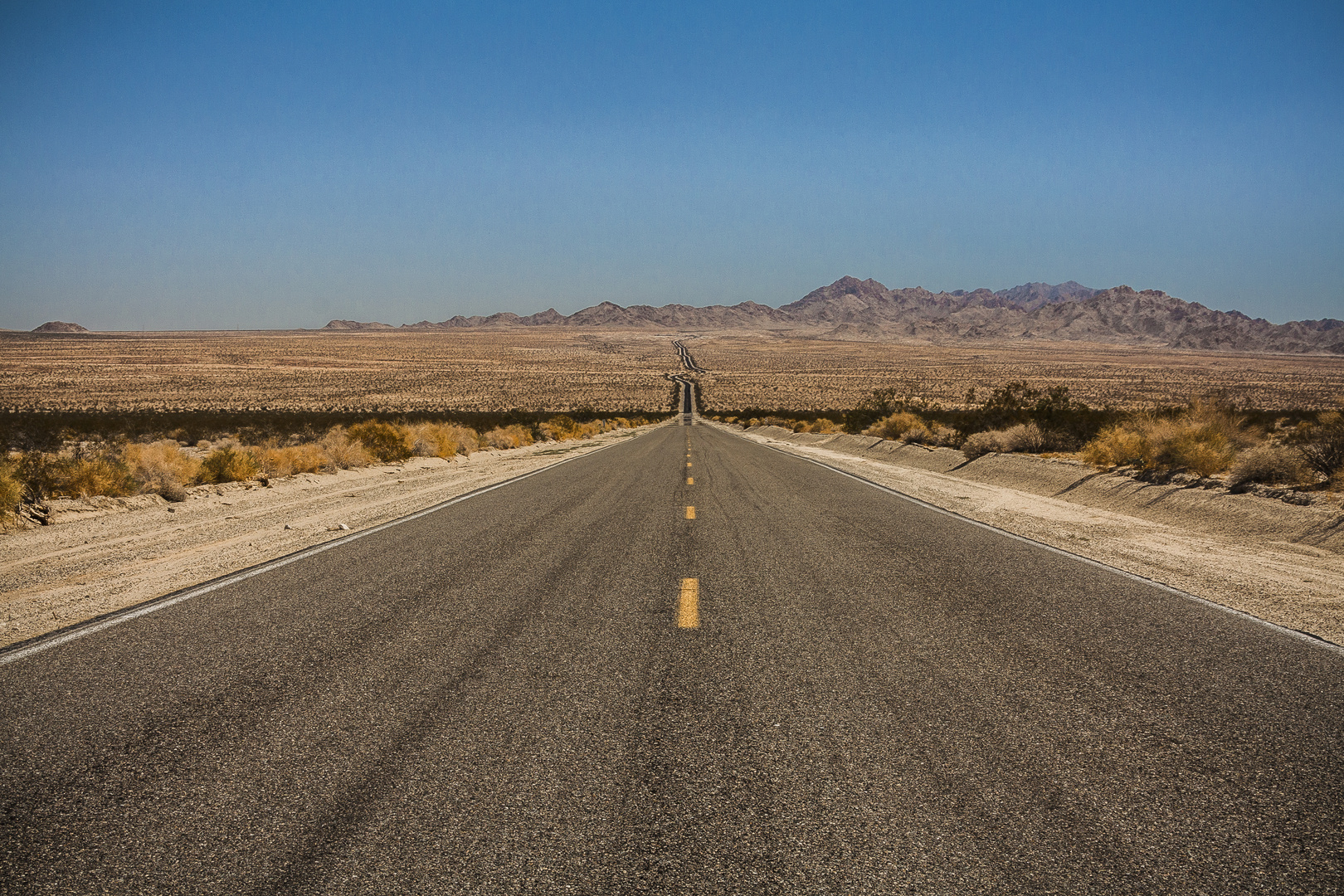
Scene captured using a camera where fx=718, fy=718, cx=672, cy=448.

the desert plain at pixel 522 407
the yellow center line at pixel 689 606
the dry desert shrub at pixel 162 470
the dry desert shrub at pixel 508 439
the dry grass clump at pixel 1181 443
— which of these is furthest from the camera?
Answer: the dry desert shrub at pixel 508 439

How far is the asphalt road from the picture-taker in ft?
8.77

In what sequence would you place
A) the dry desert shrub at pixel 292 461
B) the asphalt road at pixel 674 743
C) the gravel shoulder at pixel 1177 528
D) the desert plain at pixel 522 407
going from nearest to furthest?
the asphalt road at pixel 674 743 < the gravel shoulder at pixel 1177 528 < the desert plain at pixel 522 407 < the dry desert shrub at pixel 292 461

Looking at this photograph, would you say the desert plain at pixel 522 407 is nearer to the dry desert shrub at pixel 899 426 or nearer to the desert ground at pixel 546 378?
the desert ground at pixel 546 378

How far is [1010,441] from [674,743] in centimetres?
1973

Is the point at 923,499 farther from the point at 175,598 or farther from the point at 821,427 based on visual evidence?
the point at 821,427

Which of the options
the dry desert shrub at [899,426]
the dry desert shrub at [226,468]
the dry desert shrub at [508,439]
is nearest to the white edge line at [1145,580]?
the dry desert shrub at [226,468]

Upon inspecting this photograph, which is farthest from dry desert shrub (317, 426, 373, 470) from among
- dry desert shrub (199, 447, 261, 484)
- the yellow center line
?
the yellow center line

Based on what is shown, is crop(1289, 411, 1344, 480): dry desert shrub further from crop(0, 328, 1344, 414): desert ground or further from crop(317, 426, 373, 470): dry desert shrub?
crop(0, 328, 1344, 414): desert ground

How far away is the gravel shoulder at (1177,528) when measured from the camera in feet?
21.8

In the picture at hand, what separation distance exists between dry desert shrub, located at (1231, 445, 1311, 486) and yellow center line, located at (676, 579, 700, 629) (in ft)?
35.0

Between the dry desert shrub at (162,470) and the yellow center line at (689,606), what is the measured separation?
11017 mm

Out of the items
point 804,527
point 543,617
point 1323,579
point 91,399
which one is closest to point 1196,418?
point 1323,579

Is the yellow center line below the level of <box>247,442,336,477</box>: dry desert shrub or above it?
above

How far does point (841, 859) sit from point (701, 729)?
3.76ft
